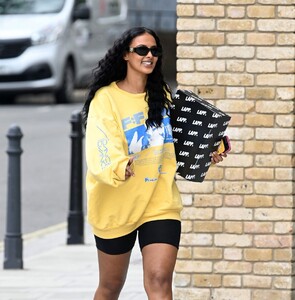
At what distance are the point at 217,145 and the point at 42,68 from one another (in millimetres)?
17680

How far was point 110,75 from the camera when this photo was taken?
20.9 feet

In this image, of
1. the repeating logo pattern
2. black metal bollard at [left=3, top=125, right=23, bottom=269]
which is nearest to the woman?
the repeating logo pattern

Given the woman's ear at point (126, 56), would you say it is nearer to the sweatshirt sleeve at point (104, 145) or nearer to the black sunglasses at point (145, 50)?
the black sunglasses at point (145, 50)

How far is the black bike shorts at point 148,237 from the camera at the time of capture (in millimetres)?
6227

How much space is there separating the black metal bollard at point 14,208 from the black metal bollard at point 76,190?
99 cm

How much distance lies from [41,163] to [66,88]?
8.72 meters

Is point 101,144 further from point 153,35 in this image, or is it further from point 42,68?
point 42,68

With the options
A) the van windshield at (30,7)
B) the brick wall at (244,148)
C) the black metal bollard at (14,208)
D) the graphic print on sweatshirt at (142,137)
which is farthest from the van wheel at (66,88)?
the graphic print on sweatshirt at (142,137)

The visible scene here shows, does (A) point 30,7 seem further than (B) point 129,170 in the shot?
Yes

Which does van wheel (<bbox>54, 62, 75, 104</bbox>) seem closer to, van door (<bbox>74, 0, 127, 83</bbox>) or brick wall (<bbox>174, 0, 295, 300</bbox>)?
van door (<bbox>74, 0, 127, 83</bbox>)

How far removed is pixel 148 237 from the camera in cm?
624

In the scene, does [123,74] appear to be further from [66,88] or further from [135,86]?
[66,88]

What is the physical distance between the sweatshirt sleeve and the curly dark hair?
3.8 inches

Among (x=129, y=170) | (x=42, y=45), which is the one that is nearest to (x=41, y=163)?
(x=42, y=45)
